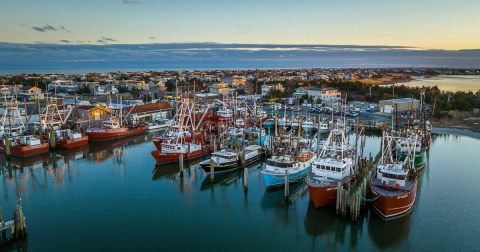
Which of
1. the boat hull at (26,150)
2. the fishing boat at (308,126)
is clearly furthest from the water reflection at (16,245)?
the fishing boat at (308,126)

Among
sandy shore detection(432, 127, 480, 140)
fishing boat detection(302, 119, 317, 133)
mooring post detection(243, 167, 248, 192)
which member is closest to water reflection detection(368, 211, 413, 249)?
mooring post detection(243, 167, 248, 192)

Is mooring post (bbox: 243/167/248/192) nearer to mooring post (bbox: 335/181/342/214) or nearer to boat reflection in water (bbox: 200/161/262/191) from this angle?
boat reflection in water (bbox: 200/161/262/191)

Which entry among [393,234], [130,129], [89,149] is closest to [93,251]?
[393,234]

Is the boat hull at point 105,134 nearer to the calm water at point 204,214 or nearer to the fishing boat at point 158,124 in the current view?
the fishing boat at point 158,124

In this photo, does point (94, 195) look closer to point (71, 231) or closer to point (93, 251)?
point (71, 231)

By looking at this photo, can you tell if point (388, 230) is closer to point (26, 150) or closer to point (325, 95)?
point (26, 150)
